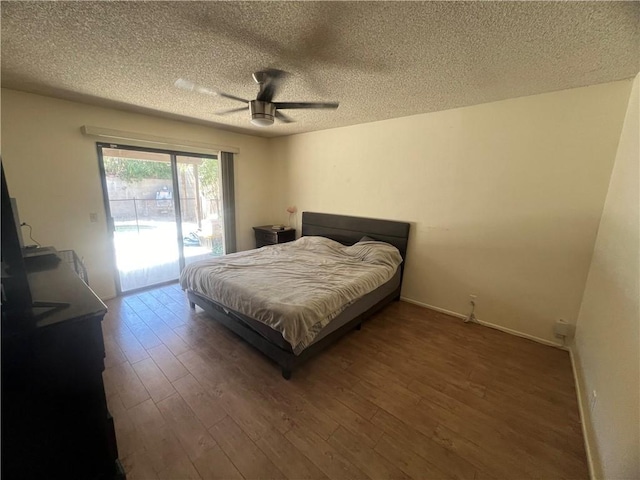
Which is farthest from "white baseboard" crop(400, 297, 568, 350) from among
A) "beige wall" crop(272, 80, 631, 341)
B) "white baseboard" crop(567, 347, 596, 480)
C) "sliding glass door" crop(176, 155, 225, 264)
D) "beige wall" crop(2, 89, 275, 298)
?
"beige wall" crop(2, 89, 275, 298)

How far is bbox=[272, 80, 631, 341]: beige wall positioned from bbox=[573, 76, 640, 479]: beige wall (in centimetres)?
17

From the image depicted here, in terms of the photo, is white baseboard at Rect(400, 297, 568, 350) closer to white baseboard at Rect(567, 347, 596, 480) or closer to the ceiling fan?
white baseboard at Rect(567, 347, 596, 480)

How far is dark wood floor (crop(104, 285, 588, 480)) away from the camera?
1460 mm

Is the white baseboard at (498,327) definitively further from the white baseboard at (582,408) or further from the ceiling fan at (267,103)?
the ceiling fan at (267,103)

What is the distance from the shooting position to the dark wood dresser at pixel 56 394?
0.97 meters

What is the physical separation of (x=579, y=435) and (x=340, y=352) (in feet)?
5.56

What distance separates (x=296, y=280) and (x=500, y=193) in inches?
94.0

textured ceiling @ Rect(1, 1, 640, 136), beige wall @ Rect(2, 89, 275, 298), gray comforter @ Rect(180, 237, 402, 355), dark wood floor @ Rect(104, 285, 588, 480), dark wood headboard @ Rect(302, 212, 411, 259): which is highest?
textured ceiling @ Rect(1, 1, 640, 136)

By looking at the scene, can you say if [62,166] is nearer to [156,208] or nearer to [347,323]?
[156,208]

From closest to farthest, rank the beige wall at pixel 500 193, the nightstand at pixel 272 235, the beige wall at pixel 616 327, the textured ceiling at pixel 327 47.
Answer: the beige wall at pixel 616 327, the textured ceiling at pixel 327 47, the beige wall at pixel 500 193, the nightstand at pixel 272 235

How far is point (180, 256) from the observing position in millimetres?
4188

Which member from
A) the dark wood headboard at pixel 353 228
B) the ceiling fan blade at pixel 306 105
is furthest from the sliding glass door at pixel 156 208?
the ceiling fan blade at pixel 306 105

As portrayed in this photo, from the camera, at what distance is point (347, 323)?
256cm

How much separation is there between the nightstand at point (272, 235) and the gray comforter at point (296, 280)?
78 centimetres
